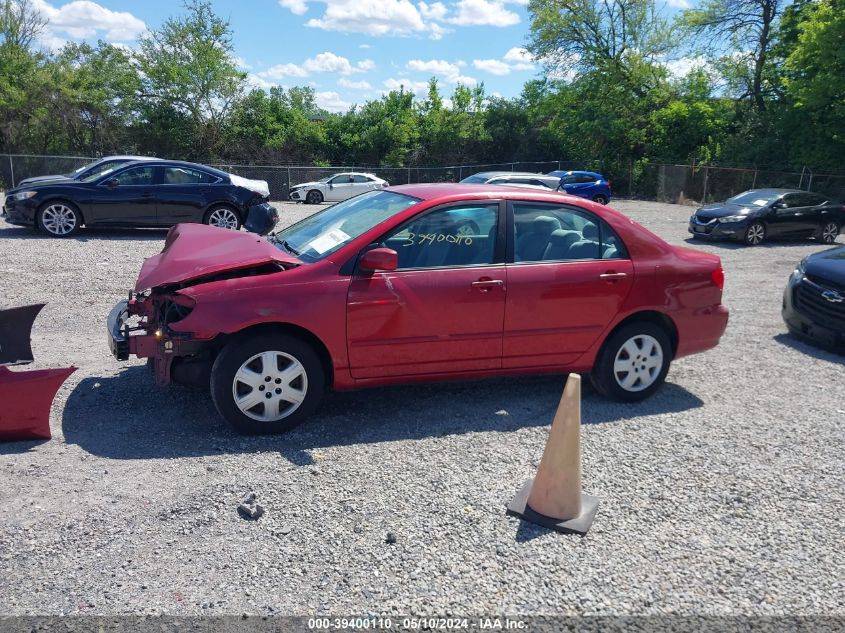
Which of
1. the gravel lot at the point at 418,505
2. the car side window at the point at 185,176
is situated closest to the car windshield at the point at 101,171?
the car side window at the point at 185,176

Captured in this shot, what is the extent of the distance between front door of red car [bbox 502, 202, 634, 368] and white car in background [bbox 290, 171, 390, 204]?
2246 cm

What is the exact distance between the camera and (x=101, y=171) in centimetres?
1328

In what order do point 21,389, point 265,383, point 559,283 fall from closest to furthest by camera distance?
point 21,389 → point 265,383 → point 559,283

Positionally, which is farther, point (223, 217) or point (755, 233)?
point (755, 233)

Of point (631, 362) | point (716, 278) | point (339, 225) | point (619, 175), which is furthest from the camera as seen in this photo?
point (619, 175)

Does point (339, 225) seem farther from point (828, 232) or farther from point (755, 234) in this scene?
point (828, 232)

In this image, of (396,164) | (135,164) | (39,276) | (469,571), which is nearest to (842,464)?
(469,571)

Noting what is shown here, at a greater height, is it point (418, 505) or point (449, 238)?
point (449, 238)

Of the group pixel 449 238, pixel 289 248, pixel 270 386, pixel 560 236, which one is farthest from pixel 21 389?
pixel 560 236

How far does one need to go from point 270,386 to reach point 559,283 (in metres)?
2.23

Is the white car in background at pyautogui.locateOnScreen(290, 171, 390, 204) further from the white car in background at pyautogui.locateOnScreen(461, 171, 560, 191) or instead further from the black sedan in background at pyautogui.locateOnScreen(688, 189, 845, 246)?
the black sedan in background at pyautogui.locateOnScreen(688, 189, 845, 246)

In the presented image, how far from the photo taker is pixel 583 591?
330cm

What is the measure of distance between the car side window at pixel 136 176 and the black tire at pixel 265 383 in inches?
382

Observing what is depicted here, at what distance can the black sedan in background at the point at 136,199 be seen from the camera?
489 inches
